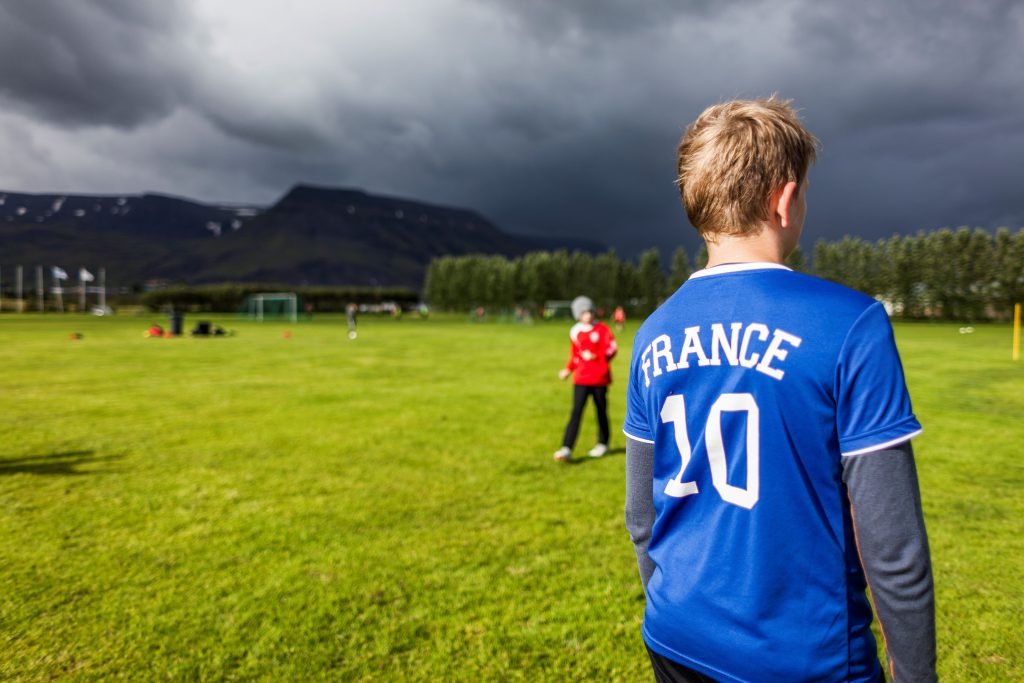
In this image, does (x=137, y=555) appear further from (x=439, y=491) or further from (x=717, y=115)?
(x=717, y=115)

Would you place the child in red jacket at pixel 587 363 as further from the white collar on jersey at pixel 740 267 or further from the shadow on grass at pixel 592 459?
the white collar on jersey at pixel 740 267

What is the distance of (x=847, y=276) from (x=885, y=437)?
112 meters

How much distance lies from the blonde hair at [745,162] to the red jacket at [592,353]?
6457 millimetres

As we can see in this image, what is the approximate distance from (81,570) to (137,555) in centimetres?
42

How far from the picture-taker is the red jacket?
8.07 m

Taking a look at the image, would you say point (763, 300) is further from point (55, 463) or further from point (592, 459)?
point (55, 463)

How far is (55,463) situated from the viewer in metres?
7.88

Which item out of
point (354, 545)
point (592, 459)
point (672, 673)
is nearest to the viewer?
point (672, 673)

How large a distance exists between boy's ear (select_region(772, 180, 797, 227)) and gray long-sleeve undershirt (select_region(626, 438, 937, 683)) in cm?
65

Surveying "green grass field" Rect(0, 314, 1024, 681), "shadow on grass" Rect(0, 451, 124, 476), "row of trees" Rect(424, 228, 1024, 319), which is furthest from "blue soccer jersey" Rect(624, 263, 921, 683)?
"row of trees" Rect(424, 228, 1024, 319)

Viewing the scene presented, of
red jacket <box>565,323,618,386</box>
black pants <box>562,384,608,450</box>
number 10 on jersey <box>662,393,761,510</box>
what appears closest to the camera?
number 10 on jersey <box>662,393,761,510</box>

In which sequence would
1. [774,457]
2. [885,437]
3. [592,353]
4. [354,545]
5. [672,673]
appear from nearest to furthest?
[885,437] < [774,457] < [672,673] < [354,545] < [592,353]

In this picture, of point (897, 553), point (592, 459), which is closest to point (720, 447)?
point (897, 553)

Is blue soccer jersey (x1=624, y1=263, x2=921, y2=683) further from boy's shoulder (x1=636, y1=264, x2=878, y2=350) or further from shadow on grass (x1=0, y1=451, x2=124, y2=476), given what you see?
shadow on grass (x1=0, y1=451, x2=124, y2=476)
